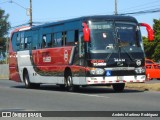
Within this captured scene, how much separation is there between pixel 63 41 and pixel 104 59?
11.2ft

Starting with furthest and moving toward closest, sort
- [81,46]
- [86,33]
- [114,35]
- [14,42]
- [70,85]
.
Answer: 1. [14,42]
2. [70,85]
3. [81,46]
4. [114,35]
5. [86,33]

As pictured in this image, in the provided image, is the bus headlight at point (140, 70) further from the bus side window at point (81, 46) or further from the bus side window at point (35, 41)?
the bus side window at point (35, 41)

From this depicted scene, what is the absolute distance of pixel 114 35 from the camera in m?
21.8

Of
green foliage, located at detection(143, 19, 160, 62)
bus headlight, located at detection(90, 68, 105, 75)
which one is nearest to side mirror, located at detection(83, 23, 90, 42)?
bus headlight, located at detection(90, 68, 105, 75)

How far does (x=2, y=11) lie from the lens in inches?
4405

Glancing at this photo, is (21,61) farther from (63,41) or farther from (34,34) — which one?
(63,41)

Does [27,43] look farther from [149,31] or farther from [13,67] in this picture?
[149,31]

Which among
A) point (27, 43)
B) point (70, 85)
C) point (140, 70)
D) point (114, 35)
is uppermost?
point (114, 35)

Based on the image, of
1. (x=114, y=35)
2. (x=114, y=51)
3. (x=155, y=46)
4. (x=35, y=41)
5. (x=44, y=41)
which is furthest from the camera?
(x=155, y=46)

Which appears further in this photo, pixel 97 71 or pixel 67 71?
pixel 67 71

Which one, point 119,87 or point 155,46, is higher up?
point 155,46

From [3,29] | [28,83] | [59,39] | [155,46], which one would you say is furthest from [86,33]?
[3,29]

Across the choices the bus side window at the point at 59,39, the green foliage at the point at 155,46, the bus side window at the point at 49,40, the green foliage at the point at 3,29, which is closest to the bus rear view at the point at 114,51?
the bus side window at the point at 59,39

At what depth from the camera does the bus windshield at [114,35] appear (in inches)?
843
